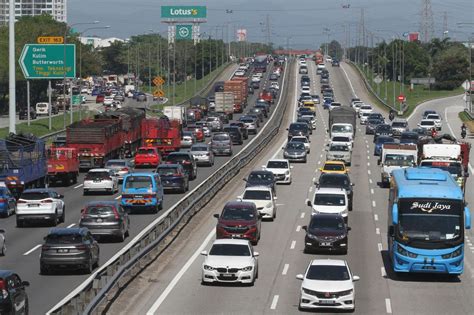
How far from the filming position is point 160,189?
49469 millimetres

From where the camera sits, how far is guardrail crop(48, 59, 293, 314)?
25891mm

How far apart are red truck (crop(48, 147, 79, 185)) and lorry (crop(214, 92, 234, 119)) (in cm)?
6122

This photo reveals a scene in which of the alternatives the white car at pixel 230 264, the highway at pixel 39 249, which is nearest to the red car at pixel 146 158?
the highway at pixel 39 249

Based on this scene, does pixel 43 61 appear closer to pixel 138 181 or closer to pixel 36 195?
pixel 138 181

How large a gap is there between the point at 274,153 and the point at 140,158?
1347 centimetres

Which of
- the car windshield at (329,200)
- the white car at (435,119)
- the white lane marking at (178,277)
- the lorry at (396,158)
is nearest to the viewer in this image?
the white lane marking at (178,277)

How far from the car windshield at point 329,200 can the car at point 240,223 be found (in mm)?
4780

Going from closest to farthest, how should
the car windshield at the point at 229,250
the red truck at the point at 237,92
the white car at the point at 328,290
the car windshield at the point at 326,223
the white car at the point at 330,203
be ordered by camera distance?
1. the white car at the point at 328,290
2. the car windshield at the point at 229,250
3. the car windshield at the point at 326,223
4. the white car at the point at 330,203
5. the red truck at the point at 237,92

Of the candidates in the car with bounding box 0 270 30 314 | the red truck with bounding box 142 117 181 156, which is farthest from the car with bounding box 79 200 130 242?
the red truck with bounding box 142 117 181 156

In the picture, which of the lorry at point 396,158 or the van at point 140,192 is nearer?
the van at point 140,192

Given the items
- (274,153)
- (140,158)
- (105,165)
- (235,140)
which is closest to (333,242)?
(105,165)

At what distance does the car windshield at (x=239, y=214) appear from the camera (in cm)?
4084

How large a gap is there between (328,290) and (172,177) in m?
27.7

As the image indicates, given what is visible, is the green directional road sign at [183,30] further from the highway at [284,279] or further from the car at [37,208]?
the car at [37,208]
